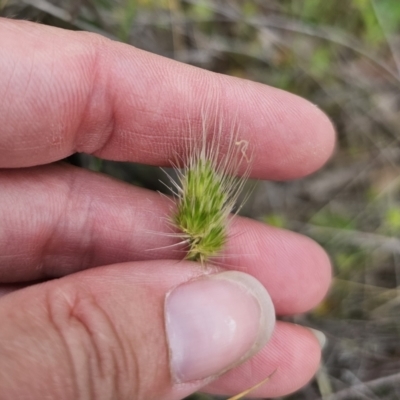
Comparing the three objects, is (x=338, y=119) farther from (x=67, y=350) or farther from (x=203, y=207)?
(x=67, y=350)

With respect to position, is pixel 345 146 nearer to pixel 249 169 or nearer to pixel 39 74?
pixel 249 169

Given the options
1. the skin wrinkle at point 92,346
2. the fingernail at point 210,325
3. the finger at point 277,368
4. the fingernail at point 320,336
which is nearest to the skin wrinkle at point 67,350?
the skin wrinkle at point 92,346

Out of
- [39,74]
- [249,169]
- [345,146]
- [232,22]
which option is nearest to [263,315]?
[249,169]

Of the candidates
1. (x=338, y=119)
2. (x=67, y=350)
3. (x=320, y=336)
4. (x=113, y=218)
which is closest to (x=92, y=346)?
(x=67, y=350)

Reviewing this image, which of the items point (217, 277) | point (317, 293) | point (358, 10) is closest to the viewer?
point (217, 277)

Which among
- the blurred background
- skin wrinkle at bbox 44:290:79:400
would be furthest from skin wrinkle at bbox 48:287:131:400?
the blurred background

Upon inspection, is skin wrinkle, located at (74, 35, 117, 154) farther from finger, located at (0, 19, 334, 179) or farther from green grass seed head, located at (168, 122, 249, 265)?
green grass seed head, located at (168, 122, 249, 265)

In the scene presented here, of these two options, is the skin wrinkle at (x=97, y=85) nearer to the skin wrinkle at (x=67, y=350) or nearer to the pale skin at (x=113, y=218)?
the pale skin at (x=113, y=218)

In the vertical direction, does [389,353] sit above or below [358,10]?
below

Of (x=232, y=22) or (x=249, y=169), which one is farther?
(x=232, y=22)
